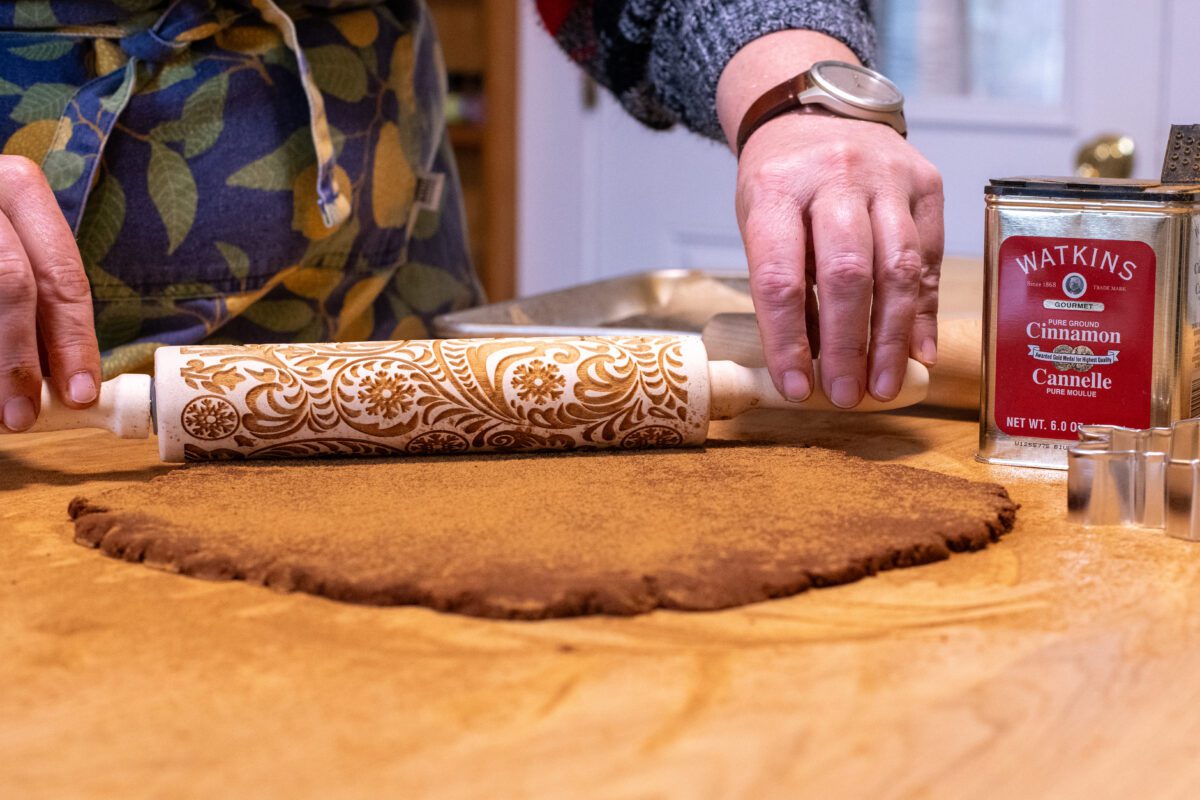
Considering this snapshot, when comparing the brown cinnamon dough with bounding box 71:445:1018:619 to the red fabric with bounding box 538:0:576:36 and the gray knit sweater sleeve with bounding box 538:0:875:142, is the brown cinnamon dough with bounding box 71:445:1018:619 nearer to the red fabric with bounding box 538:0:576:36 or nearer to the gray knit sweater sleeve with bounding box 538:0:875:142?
the gray knit sweater sleeve with bounding box 538:0:875:142

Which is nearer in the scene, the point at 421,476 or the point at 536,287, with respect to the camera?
the point at 421,476

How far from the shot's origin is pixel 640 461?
78 centimetres

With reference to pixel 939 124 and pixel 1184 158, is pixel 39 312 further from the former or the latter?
pixel 939 124

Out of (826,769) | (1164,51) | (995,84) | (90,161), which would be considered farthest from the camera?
(995,84)

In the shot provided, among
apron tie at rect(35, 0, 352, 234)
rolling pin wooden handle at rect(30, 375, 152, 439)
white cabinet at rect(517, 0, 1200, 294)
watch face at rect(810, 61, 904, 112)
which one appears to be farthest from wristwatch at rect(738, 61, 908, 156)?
white cabinet at rect(517, 0, 1200, 294)

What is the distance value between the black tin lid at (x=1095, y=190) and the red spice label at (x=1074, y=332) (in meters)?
0.03

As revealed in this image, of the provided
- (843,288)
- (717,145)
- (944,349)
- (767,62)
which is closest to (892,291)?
(843,288)

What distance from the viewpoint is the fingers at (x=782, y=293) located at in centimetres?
80

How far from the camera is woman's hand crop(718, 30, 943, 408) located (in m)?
0.79

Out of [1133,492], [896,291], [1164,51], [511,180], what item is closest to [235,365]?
[896,291]

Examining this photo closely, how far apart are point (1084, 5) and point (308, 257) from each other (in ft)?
5.27

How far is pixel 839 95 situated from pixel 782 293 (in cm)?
18

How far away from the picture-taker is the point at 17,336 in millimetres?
741

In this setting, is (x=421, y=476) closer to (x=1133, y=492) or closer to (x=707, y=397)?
(x=707, y=397)
